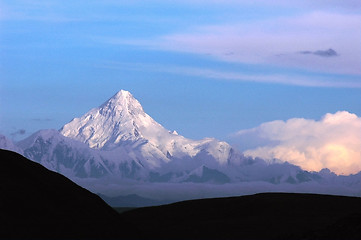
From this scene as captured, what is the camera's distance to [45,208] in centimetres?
10719

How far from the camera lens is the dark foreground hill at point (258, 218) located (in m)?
105

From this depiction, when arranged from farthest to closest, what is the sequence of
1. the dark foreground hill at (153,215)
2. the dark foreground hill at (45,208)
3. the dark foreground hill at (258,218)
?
the dark foreground hill at (258,218) < the dark foreground hill at (153,215) < the dark foreground hill at (45,208)

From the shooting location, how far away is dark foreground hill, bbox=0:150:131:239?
9938 cm

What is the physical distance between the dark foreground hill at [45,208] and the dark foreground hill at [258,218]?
9097 mm

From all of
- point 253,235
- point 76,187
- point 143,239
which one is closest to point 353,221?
point 253,235

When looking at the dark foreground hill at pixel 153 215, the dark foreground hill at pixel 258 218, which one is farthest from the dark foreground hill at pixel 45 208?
the dark foreground hill at pixel 258 218

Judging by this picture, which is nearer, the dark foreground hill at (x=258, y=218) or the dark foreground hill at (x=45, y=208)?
the dark foreground hill at (x=45, y=208)

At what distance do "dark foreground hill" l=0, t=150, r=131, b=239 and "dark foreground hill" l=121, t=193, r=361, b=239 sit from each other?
9.10 meters

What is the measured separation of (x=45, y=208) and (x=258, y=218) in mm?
42471

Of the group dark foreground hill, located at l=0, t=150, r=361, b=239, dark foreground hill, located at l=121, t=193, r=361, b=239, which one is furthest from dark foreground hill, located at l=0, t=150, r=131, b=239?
dark foreground hill, located at l=121, t=193, r=361, b=239

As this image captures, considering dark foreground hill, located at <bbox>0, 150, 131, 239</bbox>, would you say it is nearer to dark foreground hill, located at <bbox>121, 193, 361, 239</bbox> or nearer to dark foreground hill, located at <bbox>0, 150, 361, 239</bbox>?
dark foreground hill, located at <bbox>0, 150, 361, 239</bbox>

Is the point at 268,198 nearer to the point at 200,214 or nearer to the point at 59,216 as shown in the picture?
the point at 200,214

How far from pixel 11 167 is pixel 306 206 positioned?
5759 centimetres

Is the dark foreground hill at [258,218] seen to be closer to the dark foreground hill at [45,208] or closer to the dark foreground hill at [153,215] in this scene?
the dark foreground hill at [153,215]
